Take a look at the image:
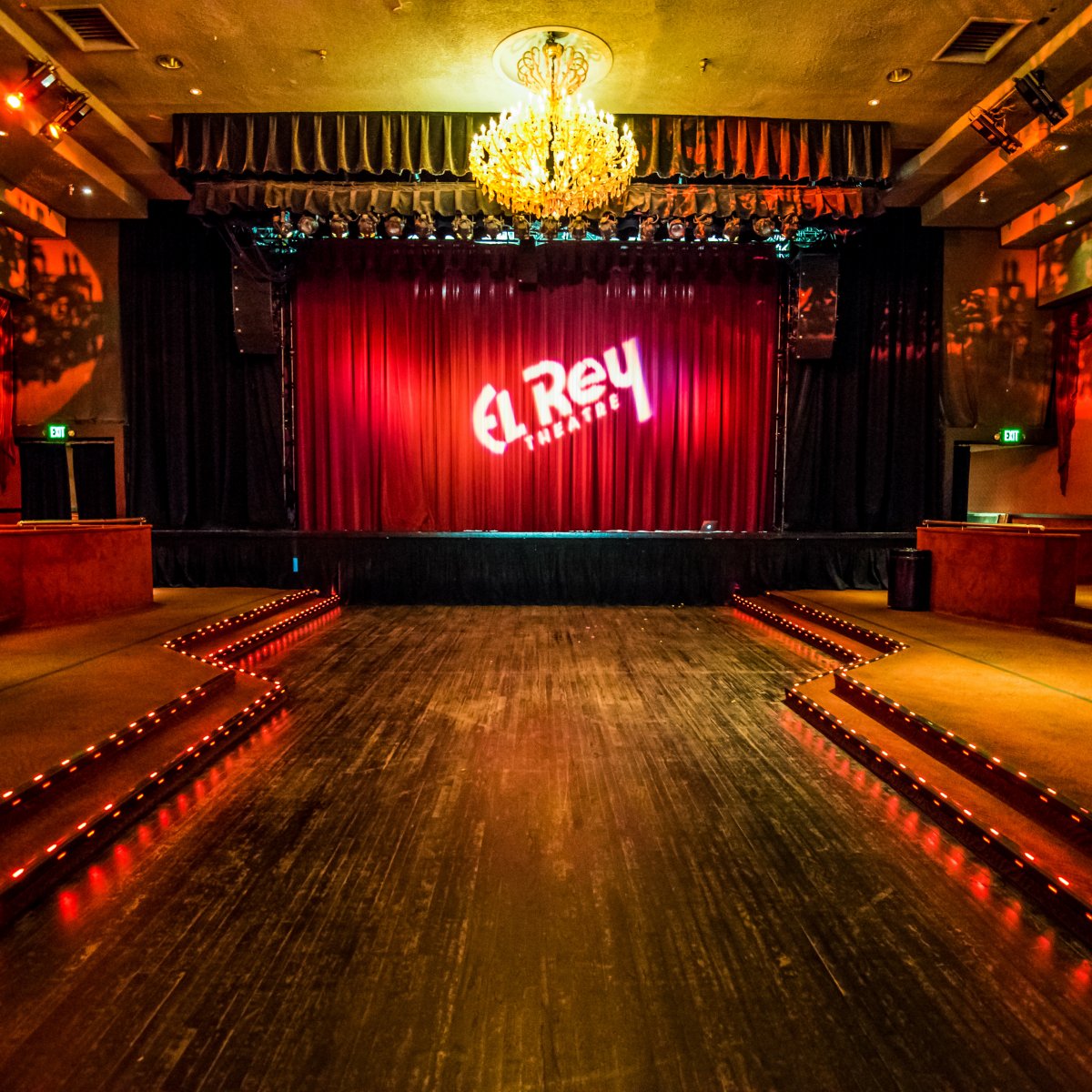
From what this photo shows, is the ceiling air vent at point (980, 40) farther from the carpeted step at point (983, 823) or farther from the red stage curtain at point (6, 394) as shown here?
the red stage curtain at point (6, 394)

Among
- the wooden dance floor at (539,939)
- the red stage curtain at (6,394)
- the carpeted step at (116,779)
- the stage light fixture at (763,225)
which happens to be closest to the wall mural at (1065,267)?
the stage light fixture at (763,225)

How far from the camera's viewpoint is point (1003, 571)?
479 cm

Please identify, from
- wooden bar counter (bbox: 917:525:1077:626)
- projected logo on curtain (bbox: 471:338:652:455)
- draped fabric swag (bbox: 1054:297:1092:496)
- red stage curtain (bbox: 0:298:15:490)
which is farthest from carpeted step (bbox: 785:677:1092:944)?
red stage curtain (bbox: 0:298:15:490)

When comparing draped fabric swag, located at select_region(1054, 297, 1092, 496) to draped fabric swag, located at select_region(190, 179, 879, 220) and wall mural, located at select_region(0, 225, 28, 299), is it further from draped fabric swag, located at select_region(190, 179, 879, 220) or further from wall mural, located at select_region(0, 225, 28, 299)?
wall mural, located at select_region(0, 225, 28, 299)

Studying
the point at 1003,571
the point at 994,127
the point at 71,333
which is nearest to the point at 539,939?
the point at 1003,571

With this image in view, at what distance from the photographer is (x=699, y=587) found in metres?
6.77

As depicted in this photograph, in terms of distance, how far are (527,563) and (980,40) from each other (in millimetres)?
4889

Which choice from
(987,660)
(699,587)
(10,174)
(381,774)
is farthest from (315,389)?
(987,660)

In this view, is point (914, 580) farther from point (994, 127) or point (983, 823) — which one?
point (983, 823)

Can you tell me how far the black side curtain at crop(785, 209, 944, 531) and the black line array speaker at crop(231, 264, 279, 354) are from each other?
4.91 metres

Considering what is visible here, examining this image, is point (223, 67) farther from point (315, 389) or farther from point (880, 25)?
point (880, 25)

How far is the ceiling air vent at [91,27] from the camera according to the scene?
3.98 metres

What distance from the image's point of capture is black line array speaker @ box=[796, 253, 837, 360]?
638 centimetres

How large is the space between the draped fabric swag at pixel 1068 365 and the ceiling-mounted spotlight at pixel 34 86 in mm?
7822
